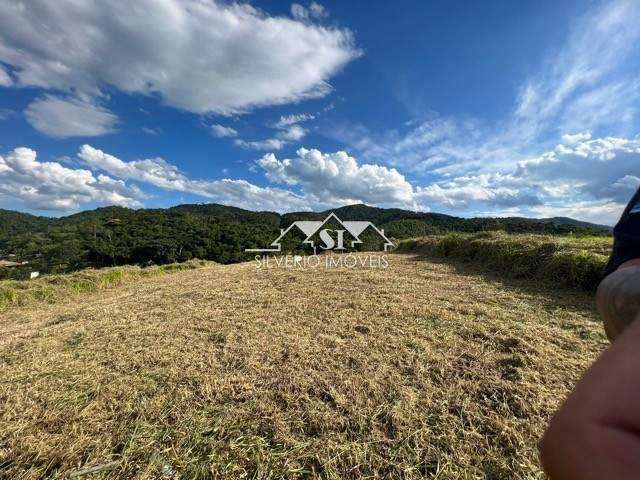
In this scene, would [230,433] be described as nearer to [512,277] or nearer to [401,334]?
[401,334]

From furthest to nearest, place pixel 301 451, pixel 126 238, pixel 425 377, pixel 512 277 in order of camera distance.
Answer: pixel 126 238
pixel 512 277
pixel 425 377
pixel 301 451

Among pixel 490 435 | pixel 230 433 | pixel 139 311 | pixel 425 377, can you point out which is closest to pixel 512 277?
pixel 425 377

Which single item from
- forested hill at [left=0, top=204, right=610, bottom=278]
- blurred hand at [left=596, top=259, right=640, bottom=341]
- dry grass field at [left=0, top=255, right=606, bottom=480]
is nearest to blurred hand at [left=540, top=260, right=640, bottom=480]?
blurred hand at [left=596, top=259, right=640, bottom=341]

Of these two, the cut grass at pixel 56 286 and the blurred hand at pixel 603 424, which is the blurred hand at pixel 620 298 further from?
the cut grass at pixel 56 286

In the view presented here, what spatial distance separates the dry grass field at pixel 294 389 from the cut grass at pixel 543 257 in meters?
0.89

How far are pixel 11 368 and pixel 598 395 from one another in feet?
12.0

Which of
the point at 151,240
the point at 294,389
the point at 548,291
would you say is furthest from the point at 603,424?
the point at 151,240

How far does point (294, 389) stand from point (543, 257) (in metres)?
5.33

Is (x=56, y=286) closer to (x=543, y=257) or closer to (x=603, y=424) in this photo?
(x=603, y=424)

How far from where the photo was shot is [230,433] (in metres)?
1.69

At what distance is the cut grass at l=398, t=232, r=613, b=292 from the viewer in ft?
14.4

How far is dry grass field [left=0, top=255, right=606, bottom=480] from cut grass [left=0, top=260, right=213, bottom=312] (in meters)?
1.65

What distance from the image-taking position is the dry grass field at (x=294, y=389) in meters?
1.53

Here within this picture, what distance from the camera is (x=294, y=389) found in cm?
208
